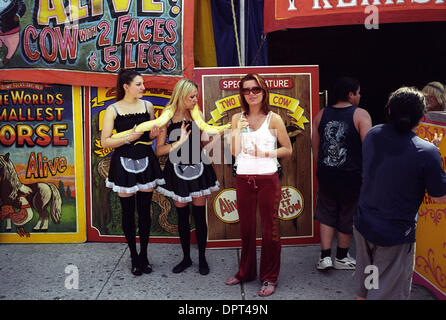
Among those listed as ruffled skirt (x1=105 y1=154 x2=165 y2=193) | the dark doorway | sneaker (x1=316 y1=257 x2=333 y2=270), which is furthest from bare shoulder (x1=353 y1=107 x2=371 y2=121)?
the dark doorway

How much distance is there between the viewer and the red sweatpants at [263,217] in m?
3.83

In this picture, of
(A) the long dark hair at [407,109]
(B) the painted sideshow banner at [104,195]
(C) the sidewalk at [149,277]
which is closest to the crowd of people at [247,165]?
(C) the sidewalk at [149,277]

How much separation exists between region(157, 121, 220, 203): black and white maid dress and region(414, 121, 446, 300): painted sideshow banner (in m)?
A: 1.97

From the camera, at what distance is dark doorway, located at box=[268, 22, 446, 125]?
21.2 feet

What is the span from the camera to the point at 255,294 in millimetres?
3887

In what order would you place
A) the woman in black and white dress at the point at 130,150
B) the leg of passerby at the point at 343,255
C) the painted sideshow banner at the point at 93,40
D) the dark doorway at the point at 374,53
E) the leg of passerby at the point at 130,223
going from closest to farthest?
the woman in black and white dress at the point at 130,150
the leg of passerby at the point at 130,223
the leg of passerby at the point at 343,255
the painted sideshow banner at the point at 93,40
the dark doorway at the point at 374,53

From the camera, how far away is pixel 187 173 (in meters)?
4.17

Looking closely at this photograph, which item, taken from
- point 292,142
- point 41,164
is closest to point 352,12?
point 292,142

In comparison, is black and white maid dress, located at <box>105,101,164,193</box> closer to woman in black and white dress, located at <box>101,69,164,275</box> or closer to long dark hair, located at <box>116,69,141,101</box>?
woman in black and white dress, located at <box>101,69,164,275</box>

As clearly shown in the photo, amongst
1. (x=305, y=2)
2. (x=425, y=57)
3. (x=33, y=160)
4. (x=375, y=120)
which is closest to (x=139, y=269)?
(x=33, y=160)

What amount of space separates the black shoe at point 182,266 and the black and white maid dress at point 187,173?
27.5 inches

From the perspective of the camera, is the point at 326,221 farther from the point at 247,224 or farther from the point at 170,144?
the point at 170,144

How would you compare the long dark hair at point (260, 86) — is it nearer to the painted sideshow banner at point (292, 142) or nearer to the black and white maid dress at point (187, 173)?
the black and white maid dress at point (187, 173)
